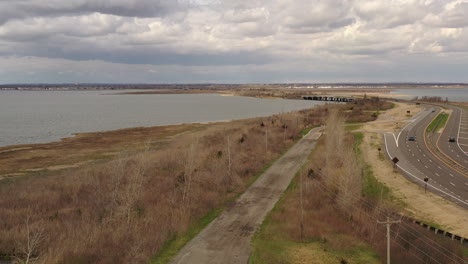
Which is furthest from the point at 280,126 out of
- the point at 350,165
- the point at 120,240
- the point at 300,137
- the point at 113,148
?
the point at 120,240

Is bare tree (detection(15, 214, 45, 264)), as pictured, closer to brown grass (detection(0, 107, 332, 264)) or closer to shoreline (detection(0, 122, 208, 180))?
brown grass (detection(0, 107, 332, 264))

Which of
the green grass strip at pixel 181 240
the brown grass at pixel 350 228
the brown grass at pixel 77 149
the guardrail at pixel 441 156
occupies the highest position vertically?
the guardrail at pixel 441 156

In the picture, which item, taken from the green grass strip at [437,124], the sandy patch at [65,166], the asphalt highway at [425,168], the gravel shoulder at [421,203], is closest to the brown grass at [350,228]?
the gravel shoulder at [421,203]

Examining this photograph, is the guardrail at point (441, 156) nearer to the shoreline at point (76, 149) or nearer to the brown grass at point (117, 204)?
the brown grass at point (117, 204)

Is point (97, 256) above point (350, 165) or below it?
below

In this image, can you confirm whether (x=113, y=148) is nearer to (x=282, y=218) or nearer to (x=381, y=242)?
(x=282, y=218)

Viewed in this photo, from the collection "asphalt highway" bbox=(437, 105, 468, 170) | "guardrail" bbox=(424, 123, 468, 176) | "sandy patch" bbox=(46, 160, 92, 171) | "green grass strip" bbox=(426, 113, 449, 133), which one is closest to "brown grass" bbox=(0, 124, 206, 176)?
"sandy patch" bbox=(46, 160, 92, 171)
